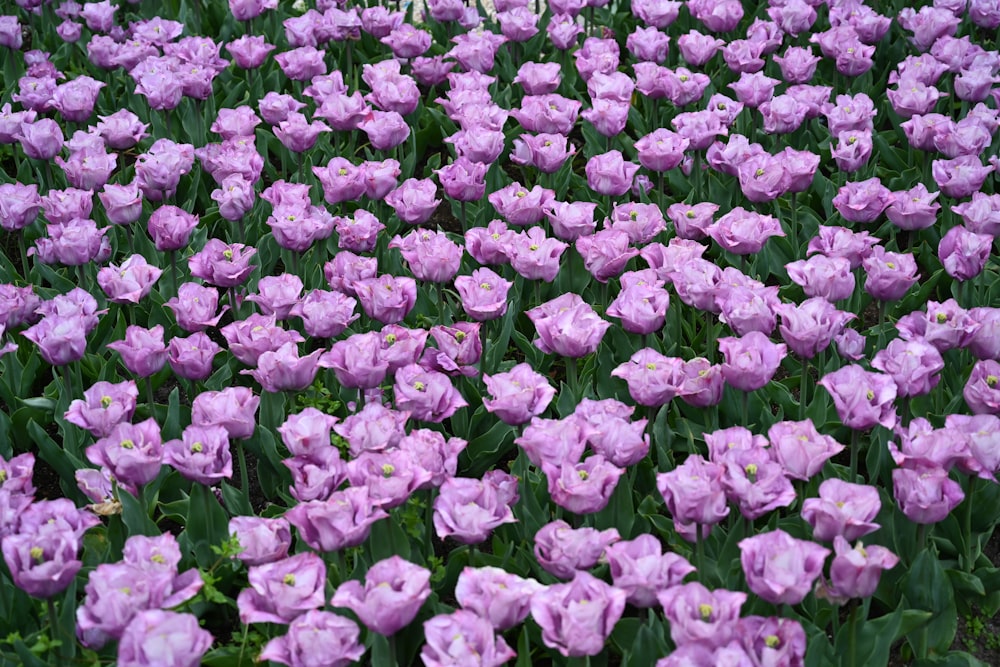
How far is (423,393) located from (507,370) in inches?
29.1

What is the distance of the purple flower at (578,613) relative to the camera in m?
2.32

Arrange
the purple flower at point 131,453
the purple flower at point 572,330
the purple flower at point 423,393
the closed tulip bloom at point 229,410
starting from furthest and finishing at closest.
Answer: the purple flower at point 572,330 → the purple flower at point 423,393 → the closed tulip bloom at point 229,410 → the purple flower at point 131,453

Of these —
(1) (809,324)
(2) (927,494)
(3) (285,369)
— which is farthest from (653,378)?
(3) (285,369)

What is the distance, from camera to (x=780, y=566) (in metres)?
2.43

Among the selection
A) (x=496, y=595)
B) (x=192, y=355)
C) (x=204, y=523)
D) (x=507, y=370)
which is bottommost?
(x=507, y=370)

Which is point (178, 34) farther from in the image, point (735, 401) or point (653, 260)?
point (735, 401)

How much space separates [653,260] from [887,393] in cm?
93

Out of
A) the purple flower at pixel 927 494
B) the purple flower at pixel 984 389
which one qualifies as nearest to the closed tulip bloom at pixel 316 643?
the purple flower at pixel 927 494

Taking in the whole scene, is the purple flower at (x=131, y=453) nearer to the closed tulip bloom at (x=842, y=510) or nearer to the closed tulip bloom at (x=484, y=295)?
the closed tulip bloom at (x=484, y=295)

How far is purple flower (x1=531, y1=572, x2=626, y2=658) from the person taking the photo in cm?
232

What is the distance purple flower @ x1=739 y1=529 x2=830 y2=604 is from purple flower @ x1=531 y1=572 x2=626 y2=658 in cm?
27

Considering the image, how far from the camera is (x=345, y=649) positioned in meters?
2.35

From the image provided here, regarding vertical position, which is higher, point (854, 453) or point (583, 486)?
point (583, 486)

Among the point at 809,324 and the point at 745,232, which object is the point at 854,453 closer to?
the point at 809,324
